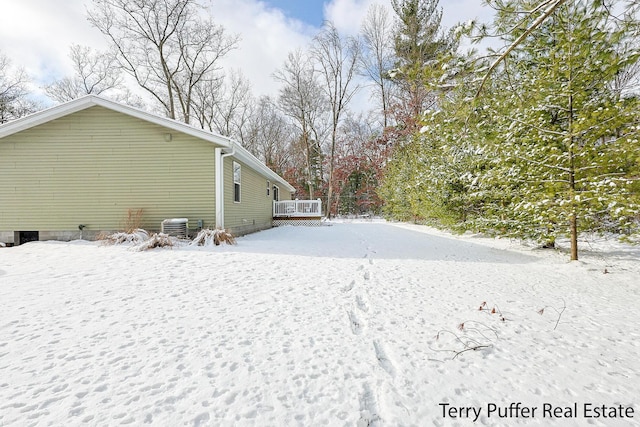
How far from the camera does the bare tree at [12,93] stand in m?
16.8

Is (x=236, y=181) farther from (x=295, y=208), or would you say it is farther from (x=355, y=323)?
(x=355, y=323)

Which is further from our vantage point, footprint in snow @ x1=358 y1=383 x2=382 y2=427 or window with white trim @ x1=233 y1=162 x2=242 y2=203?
window with white trim @ x1=233 y1=162 x2=242 y2=203

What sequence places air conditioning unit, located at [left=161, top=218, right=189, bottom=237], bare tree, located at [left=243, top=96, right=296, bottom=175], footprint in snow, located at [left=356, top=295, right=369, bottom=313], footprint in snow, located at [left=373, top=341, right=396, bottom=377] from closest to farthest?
footprint in snow, located at [left=373, top=341, right=396, bottom=377] < footprint in snow, located at [left=356, top=295, right=369, bottom=313] < air conditioning unit, located at [left=161, top=218, right=189, bottom=237] < bare tree, located at [left=243, top=96, right=296, bottom=175]

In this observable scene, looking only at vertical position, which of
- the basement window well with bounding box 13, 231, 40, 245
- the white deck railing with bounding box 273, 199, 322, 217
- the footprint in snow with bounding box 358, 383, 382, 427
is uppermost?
the white deck railing with bounding box 273, 199, 322, 217

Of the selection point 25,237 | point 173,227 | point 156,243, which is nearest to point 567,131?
point 156,243

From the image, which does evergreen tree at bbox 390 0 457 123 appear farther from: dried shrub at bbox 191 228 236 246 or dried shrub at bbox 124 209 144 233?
dried shrub at bbox 124 209 144 233

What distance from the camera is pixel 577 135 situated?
467 centimetres

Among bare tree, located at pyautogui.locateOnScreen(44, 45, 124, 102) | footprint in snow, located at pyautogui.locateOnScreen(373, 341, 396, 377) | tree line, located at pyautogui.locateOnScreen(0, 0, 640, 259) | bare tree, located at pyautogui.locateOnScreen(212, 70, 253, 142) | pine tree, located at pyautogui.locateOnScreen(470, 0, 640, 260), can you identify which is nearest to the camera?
footprint in snow, located at pyautogui.locateOnScreen(373, 341, 396, 377)

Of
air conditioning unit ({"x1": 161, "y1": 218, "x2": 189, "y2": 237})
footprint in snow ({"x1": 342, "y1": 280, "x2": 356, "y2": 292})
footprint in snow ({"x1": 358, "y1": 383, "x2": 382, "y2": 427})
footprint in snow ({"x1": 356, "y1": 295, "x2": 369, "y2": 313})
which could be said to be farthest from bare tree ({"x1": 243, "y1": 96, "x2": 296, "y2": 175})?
footprint in snow ({"x1": 358, "y1": 383, "x2": 382, "y2": 427})

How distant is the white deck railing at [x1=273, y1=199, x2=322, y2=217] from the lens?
1527 centimetres

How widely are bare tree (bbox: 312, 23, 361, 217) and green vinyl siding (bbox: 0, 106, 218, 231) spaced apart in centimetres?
1353

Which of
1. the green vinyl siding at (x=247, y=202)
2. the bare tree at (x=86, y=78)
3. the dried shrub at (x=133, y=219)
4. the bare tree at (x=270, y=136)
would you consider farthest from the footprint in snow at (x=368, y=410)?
the bare tree at (x=270, y=136)

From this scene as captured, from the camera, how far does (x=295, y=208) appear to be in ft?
50.6

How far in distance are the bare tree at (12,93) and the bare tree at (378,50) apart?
22.7m
